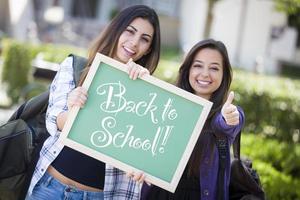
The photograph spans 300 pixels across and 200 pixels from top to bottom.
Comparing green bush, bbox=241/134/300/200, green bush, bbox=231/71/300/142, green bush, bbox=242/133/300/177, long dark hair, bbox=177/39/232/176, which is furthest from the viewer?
green bush, bbox=231/71/300/142

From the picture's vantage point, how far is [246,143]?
17.7 ft

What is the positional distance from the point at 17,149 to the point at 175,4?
23042 mm

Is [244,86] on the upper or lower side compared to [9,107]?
upper

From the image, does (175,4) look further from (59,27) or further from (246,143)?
(246,143)

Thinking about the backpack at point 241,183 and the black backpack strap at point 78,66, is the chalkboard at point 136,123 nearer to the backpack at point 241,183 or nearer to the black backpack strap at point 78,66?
the black backpack strap at point 78,66

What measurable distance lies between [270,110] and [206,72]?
500 centimetres

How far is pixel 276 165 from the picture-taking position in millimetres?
5211

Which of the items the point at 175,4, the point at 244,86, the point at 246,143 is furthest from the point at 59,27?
the point at 246,143

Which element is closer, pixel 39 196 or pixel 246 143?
pixel 39 196

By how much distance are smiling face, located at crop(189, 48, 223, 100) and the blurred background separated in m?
1.91

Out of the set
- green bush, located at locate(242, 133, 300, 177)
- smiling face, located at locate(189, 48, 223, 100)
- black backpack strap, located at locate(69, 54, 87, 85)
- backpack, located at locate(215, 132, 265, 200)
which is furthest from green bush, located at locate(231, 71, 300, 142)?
black backpack strap, located at locate(69, 54, 87, 85)

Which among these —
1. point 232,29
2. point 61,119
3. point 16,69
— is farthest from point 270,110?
point 232,29

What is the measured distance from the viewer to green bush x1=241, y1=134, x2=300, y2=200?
4.15m

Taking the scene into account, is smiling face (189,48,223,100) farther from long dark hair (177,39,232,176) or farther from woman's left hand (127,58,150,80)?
woman's left hand (127,58,150,80)
